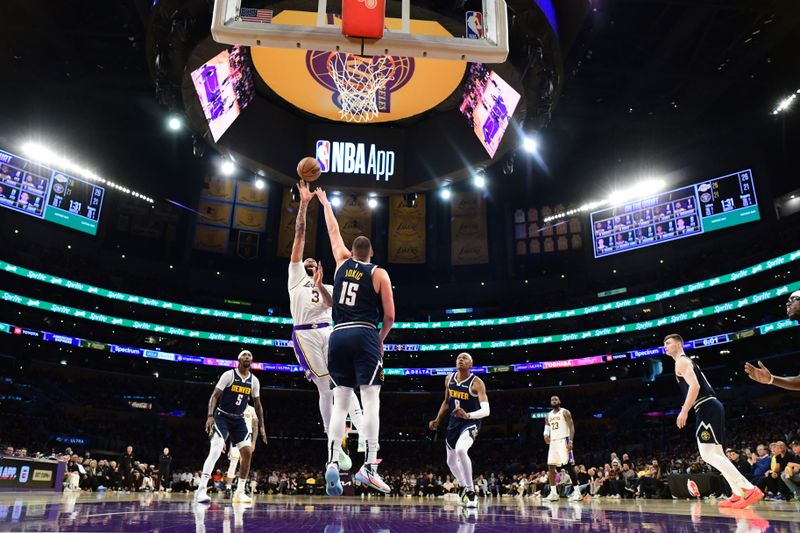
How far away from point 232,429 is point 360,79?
10.8 metres

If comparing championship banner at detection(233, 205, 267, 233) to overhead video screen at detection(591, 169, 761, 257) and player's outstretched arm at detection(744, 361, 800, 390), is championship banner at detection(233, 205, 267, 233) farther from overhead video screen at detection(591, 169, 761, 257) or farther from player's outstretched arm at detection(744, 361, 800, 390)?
player's outstretched arm at detection(744, 361, 800, 390)

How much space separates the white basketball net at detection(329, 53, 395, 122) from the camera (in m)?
15.9

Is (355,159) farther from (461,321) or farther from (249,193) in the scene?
(461,321)

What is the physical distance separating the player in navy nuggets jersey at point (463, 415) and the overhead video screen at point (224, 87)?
39.5ft

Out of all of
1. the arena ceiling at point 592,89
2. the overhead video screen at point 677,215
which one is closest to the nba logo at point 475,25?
the arena ceiling at point 592,89

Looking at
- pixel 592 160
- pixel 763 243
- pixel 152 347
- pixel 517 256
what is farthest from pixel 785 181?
pixel 152 347

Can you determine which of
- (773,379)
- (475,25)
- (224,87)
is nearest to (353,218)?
(224,87)

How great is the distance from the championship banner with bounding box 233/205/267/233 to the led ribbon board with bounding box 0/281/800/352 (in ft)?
28.5

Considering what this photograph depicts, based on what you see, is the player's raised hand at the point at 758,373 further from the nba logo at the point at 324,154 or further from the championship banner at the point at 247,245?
the championship banner at the point at 247,245

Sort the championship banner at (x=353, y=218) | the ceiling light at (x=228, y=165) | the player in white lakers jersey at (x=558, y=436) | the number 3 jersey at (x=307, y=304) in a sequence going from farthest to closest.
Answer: the championship banner at (x=353, y=218), the ceiling light at (x=228, y=165), the player in white lakers jersey at (x=558, y=436), the number 3 jersey at (x=307, y=304)

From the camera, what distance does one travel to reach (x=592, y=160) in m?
37.4

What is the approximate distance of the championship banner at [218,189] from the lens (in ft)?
124

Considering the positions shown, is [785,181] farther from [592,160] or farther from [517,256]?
[517,256]

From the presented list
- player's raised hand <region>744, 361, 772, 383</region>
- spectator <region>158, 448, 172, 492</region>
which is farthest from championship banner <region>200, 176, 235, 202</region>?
player's raised hand <region>744, 361, 772, 383</region>
